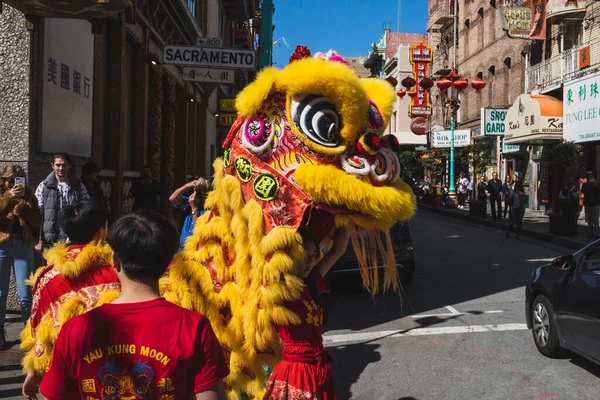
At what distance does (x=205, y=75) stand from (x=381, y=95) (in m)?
8.00

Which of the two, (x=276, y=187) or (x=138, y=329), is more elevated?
(x=276, y=187)

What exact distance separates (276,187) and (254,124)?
0.34 m

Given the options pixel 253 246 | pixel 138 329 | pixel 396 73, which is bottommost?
pixel 138 329

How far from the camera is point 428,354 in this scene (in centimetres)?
612

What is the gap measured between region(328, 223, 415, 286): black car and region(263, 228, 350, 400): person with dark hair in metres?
5.45

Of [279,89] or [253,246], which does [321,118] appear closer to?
[279,89]

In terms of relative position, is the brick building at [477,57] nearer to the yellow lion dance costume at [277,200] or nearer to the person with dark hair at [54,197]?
the person with dark hair at [54,197]

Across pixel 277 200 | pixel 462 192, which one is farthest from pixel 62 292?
pixel 462 192

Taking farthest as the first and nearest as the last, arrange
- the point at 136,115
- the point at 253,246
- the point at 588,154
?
the point at 588,154 → the point at 136,115 → the point at 253,246

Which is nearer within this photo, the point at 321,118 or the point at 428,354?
the point at 321,118

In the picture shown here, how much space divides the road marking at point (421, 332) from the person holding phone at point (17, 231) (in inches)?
125

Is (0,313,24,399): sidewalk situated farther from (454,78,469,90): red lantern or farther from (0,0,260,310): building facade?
(454,78,469,90): red lantern

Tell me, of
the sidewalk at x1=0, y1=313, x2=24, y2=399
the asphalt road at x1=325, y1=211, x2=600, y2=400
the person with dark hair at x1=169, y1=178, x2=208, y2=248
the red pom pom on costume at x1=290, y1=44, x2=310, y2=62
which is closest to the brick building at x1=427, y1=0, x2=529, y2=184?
the asphalt road at x1=325, y1=211, x2=600, y2=400

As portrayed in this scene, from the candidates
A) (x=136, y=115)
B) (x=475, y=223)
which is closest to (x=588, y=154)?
(x=475, y=223)
